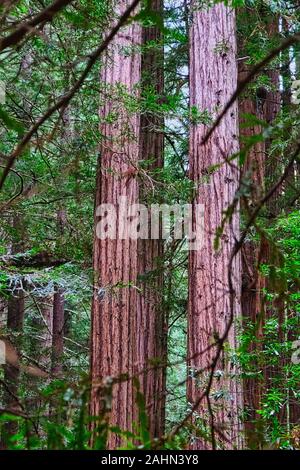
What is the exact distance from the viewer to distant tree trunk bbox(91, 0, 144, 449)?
7.33m

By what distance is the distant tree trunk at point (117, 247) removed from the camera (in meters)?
7.33

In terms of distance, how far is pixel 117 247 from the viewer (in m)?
7.62

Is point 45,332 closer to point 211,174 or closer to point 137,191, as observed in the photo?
point 137,191

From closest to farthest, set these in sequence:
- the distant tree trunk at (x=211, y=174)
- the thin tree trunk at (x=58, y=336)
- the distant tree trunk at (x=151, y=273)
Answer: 1. the distant tree trunk at (x=211, y=174)
2. the distant tree trunk at (x=151, y=273)
3. the thin tree trunk at (x=58, y=336)

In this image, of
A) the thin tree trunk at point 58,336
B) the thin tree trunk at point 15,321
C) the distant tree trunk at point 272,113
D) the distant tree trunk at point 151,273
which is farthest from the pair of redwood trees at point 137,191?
the thin tree trunk at point 58,336

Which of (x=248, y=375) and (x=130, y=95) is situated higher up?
(x=130, y=95)

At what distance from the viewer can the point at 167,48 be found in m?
10.5

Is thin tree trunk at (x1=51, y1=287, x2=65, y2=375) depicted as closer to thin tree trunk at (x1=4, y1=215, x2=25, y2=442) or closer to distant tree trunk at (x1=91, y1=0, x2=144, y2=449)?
thin tree trunk at (x1=4, y1=215, x2=25, y2=442)

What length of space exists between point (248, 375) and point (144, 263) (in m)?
4.08

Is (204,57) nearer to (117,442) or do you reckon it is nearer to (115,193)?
(115,193)

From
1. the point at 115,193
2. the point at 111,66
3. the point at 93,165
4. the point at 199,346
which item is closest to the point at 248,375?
the point at 199,346

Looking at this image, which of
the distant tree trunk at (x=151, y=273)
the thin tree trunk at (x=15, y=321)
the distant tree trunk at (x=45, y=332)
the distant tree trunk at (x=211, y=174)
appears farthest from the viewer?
the distant tree trunk at (x=45, y=332)

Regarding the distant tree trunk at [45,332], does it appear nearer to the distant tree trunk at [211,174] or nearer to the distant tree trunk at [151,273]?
the distant tree trunk at [151,273]
